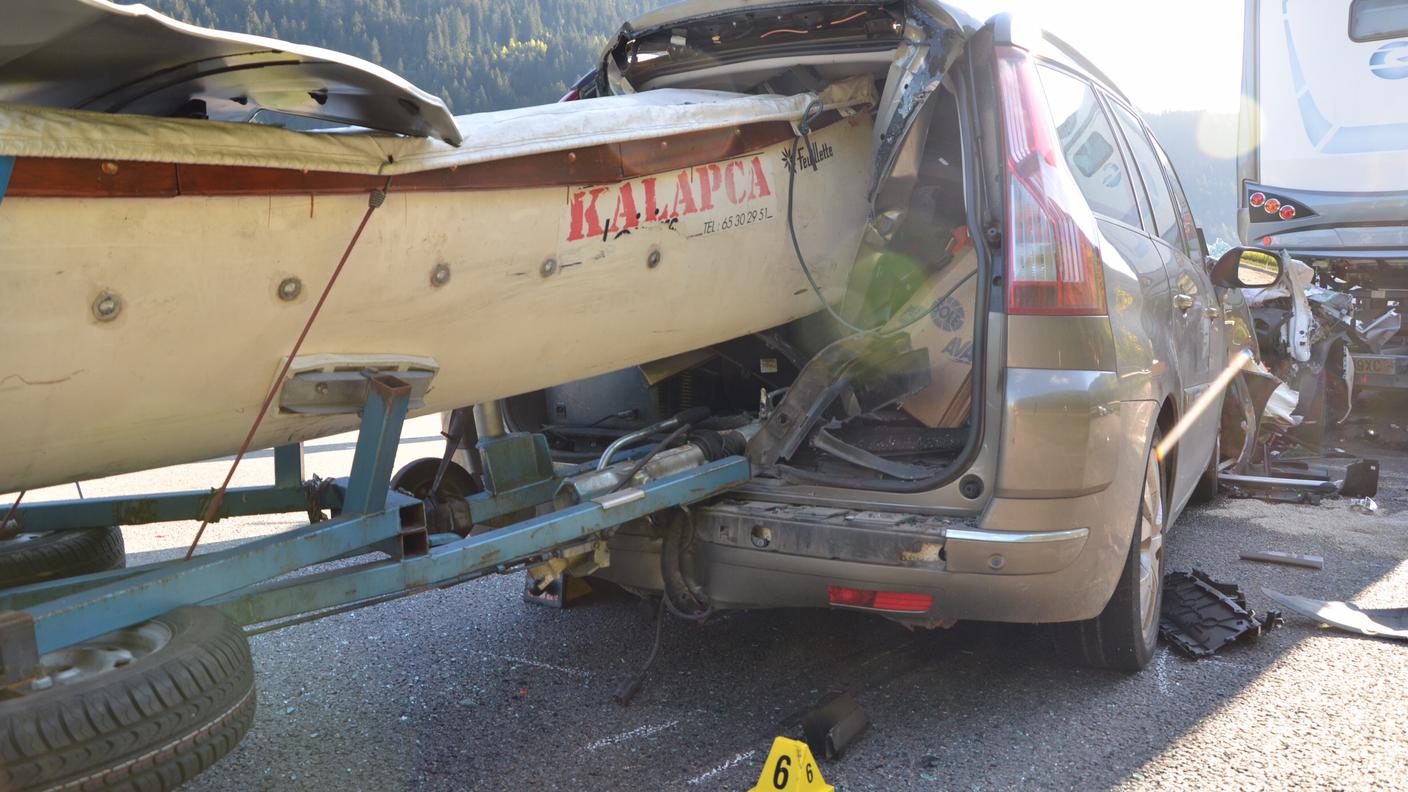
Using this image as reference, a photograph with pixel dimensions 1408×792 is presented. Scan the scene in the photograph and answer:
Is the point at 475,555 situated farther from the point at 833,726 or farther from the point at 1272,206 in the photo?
the point at 1272,206

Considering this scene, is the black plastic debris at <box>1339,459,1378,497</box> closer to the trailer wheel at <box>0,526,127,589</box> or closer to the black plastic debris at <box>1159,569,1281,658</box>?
the black plastic debris at <box>1159,569,1281,658</box>

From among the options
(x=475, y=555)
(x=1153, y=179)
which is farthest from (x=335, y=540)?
(x=1153, y=179)

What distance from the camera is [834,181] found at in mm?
3715

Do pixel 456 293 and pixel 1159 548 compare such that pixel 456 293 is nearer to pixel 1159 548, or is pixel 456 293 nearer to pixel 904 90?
pixel 904 90

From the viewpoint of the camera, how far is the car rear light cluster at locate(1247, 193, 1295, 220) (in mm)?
9219

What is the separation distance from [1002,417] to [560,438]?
1769mm

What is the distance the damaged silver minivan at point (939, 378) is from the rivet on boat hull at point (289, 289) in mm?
1160

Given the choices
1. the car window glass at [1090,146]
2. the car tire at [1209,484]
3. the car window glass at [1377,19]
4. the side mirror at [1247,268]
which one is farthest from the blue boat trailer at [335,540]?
the car window glass at [1377,19]

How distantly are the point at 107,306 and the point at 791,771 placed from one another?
1.69m

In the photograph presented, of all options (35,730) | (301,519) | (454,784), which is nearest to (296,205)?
(35,730)

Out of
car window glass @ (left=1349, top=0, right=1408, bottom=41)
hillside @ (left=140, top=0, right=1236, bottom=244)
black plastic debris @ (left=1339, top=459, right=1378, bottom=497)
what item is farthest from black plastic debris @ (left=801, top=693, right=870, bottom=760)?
hillside @ (left=140, top=0, right=1236, bottom=244)

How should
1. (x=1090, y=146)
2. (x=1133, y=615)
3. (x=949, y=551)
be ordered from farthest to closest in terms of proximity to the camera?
(x=1090, y=146) → (x=1133, y=615) → (x=949, y=551)

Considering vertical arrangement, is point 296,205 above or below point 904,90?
below

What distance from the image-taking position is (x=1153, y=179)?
4496 mm
